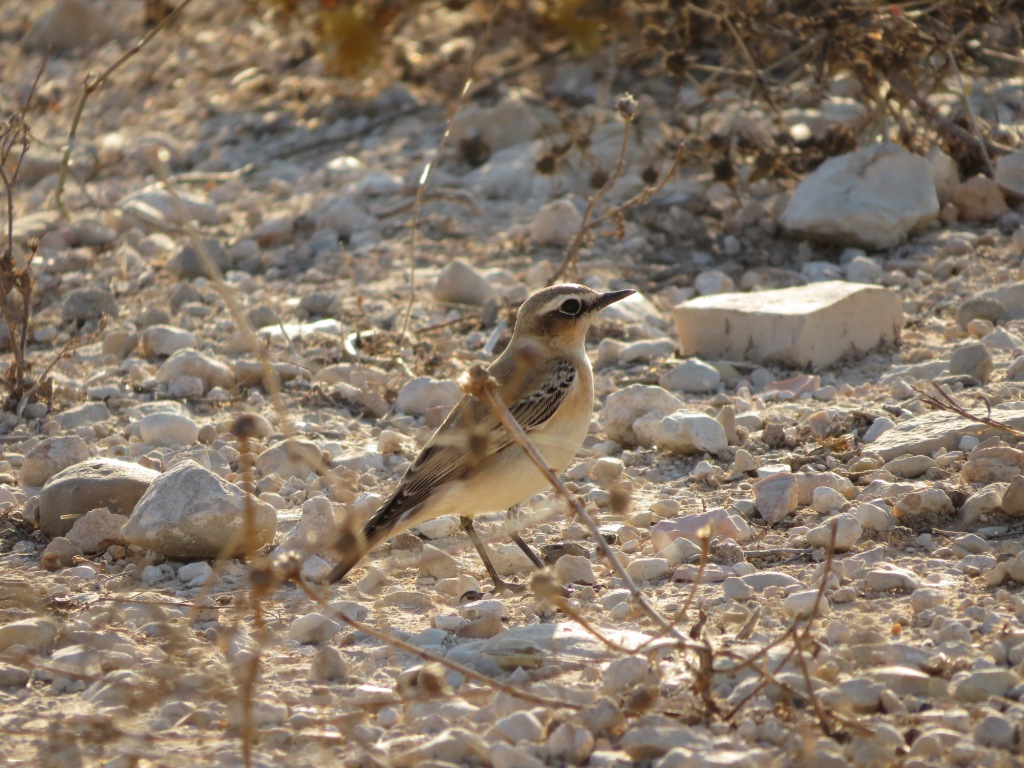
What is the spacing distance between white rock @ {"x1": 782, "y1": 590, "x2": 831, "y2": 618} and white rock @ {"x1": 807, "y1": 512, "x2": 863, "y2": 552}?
0.57 metres

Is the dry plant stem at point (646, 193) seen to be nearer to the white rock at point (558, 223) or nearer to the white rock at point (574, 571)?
the white rock at point (558, 223)

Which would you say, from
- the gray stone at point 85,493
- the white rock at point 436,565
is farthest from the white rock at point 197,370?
the white rock at point 436,565

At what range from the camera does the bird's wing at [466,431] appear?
18.8 ft

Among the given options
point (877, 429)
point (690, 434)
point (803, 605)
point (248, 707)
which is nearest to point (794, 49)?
point (877, 429)

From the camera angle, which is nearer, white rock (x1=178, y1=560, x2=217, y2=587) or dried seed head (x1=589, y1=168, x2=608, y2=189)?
white rock (x1=178, y1=560, x2=217, y2=587)

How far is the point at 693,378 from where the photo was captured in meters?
7.91

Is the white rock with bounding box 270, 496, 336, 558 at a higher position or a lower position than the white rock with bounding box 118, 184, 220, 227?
higher

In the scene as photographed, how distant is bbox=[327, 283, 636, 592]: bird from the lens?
5742mm

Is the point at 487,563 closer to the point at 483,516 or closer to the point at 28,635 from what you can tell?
the point at 483,516

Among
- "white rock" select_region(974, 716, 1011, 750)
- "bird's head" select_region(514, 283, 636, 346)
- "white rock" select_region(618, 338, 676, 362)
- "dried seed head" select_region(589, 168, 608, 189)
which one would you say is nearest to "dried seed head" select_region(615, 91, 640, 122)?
"bird's head" select_region(514, 283, 636, 346)

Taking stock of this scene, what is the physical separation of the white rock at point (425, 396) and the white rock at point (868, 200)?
11.2 ft

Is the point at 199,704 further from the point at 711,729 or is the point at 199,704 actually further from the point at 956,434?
the point at 956,434

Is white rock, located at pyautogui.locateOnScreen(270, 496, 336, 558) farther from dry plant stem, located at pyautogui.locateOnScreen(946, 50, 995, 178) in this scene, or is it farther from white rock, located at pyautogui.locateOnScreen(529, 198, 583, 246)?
dry plant stem, located at pyautogui.locateOnScreen(946, 50, 995, 178)

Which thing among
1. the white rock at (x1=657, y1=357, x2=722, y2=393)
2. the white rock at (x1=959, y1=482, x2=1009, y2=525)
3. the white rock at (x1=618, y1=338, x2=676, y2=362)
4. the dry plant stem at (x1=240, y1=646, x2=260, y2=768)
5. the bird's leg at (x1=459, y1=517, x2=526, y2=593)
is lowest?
the white rock at (x1=618, y1=338, x2=676, y2=362)
